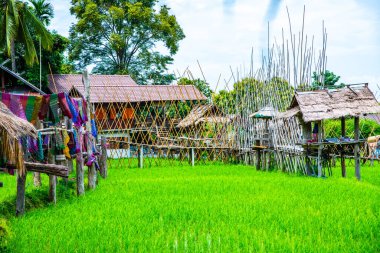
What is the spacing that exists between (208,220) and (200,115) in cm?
1414

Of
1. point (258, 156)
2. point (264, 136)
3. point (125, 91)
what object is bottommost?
point (258, 156)

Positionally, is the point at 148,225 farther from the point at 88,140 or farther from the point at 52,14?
the point at 52,14

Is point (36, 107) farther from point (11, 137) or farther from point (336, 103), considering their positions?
point (336, 103)

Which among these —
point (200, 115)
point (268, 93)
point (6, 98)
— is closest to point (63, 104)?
point (6, 98)

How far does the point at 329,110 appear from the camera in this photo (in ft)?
38.9

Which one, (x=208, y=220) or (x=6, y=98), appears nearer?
(x=208, y=220)

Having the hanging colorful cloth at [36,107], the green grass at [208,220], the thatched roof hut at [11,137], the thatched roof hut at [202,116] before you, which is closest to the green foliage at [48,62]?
the thatched roof hut at [202,116]

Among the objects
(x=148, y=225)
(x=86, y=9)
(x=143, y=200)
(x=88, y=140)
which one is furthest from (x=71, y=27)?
(x=148, y=225)

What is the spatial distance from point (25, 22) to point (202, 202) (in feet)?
48.2

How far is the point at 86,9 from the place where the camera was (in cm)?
2892

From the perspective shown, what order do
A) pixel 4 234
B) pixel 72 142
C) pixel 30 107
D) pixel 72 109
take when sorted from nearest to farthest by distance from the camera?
pixel 4 234 < pixel 30 107 < pixel 72 109 < pixel 72 142

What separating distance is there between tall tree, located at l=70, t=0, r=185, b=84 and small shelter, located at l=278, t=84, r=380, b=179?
1822 centimetres

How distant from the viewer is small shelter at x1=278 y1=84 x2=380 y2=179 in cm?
1170

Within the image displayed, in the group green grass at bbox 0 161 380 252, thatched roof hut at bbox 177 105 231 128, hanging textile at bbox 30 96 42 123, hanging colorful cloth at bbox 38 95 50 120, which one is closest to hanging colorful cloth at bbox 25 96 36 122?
hanging textile at bbox 30 96 42 123
